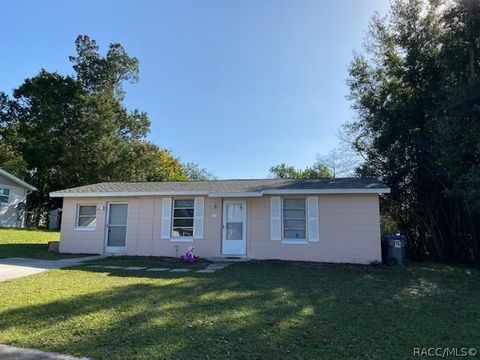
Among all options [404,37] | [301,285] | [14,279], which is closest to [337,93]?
[404,37]

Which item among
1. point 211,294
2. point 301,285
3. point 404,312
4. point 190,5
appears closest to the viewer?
point 404,312

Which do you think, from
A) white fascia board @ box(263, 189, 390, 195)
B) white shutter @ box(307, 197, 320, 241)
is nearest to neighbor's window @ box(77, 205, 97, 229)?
white fascia board @ box(263, 189, 390, 195)

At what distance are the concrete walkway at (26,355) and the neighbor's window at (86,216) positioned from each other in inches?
402

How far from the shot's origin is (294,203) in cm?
1258

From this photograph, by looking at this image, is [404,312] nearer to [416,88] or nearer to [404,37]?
[416,88]

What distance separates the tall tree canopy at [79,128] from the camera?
26.6 meters

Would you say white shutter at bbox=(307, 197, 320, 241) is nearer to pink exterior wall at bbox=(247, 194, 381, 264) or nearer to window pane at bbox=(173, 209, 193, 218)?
pink exterior wall at bbox=(247, 194, 381, 264)

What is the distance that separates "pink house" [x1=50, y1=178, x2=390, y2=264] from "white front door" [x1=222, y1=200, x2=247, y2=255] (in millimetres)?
33

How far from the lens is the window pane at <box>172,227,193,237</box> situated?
13.2 m

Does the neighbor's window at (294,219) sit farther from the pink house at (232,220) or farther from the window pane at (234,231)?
the window pane at (234,231)

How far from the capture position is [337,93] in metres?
17.1

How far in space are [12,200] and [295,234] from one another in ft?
69.4

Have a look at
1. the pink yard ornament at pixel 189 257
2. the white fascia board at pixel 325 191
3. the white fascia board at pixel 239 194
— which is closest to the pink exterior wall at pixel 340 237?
the white fascia board at pixel 325 191

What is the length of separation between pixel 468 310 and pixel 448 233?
8.90 meters
